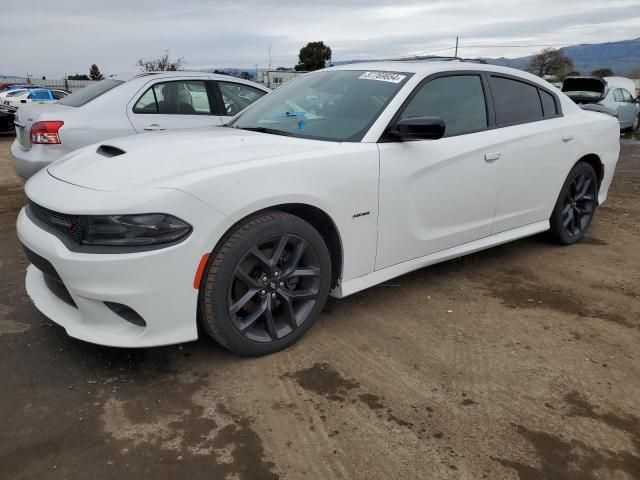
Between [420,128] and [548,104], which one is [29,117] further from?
[548,104]

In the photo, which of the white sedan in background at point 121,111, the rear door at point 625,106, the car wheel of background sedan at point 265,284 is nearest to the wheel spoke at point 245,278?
the car wheel of background sedan at point 265,284

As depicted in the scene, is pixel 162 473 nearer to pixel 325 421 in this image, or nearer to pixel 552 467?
pixel 325 421

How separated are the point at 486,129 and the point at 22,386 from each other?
10.9 ft

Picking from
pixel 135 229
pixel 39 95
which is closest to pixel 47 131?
pixel 135 229

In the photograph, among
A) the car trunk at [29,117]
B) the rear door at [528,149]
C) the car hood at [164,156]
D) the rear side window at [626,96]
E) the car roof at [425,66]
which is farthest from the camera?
the rear side window at [626,96]

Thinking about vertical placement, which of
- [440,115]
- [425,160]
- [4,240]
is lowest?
[4,240]

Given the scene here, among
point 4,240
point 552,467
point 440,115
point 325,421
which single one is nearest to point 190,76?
point 4,240

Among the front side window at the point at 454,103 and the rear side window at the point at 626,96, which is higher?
the front side window at the point at 454,103

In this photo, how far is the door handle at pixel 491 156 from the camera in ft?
12.2

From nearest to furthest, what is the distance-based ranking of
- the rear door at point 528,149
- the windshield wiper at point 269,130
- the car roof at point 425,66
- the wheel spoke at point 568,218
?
1. the windshield wiper at point 269,130
2. the car roof at point 425,66
3. the rear door at point 528,149
4. the wheel spoke at point 568,218

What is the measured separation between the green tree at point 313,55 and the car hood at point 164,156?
52393 mm

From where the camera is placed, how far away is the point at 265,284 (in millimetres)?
2812

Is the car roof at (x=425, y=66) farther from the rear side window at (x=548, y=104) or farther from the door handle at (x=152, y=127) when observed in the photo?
the door handle at (x=152, y=127)

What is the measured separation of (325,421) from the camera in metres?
2.39
